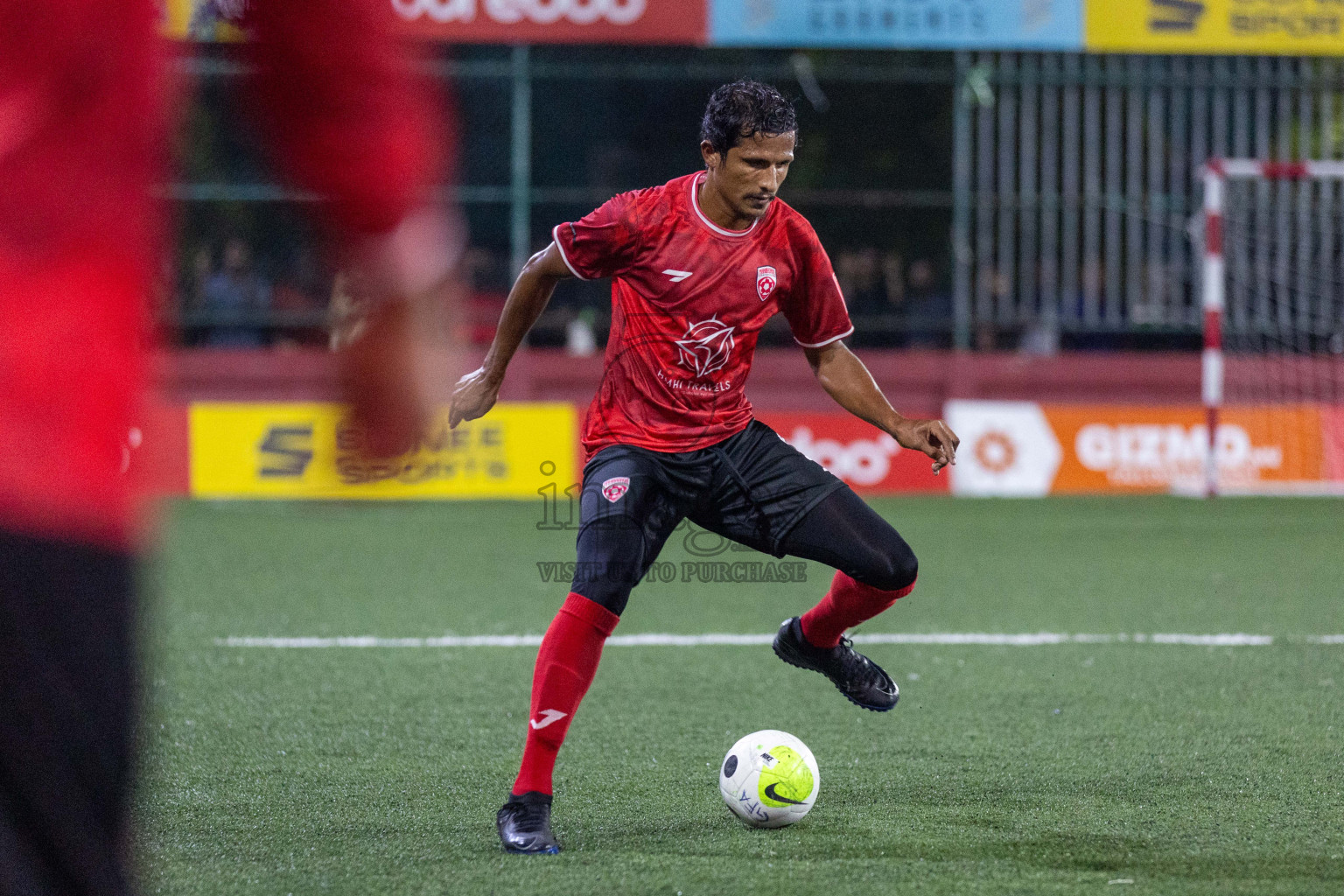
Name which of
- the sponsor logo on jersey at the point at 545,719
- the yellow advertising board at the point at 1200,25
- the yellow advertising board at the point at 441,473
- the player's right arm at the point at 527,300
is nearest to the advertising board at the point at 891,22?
the yellow advertising board at the point at 1200,25

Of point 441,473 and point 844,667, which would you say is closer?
point 844,667

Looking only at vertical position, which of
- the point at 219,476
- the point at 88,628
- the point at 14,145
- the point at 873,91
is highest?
the point at 873,91

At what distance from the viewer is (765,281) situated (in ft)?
14.2

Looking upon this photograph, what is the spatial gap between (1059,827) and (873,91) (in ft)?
46.0

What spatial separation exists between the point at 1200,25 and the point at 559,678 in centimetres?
1238

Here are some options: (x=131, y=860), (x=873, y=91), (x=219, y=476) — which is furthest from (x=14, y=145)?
(x=873, y=91)

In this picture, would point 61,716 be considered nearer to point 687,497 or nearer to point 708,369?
point 687,497

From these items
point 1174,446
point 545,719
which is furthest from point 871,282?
point 545,719

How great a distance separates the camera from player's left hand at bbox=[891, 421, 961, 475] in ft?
14.0

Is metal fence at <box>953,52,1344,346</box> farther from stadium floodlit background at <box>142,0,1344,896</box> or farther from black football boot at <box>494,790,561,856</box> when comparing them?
black football boot at <box>494,790,561,856</box>

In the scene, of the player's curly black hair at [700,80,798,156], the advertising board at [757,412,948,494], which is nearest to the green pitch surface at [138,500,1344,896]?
the player's curly black hair at [700,80,798,156]

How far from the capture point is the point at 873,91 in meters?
17.1

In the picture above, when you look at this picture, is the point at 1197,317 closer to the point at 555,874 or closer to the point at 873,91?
the point at 873,91

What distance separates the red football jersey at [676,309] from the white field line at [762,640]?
276 cm
